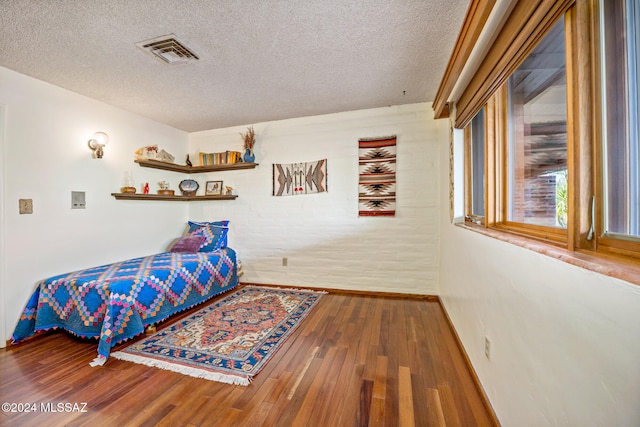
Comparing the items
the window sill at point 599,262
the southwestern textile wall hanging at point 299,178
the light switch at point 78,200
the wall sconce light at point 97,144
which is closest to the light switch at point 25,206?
the light switch at point 78,200

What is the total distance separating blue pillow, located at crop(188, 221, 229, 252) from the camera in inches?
135

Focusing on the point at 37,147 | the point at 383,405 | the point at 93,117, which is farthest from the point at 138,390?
the point at 93,117

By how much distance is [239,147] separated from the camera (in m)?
3.78

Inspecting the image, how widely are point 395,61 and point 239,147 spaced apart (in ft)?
8.30

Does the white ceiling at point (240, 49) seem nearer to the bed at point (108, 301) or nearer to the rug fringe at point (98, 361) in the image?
the bed at point (108, 301)

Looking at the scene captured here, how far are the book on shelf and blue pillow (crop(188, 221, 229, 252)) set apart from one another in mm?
900

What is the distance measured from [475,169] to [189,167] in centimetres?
373

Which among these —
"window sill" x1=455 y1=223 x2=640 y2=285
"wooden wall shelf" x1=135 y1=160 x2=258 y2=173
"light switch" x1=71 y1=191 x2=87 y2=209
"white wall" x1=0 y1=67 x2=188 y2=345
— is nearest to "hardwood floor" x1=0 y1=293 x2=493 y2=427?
"white wall" x1=0 y1=67 x2=188 y2=345

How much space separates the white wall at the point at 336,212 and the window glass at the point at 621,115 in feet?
7.35

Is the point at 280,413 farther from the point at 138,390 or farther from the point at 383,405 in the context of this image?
the point at 138,390

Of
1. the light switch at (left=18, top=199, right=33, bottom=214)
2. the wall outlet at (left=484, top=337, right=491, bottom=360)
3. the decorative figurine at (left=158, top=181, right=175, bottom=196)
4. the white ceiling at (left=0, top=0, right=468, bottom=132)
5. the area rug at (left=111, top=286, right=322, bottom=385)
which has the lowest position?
the area rug at (left=111, top=286, right=322, bottom=385)

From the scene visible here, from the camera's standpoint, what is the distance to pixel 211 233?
11.6ft

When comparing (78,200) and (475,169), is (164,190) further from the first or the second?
(475,169)

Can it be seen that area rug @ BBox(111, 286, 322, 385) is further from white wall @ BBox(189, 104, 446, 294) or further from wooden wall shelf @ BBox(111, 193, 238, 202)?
wooden wall shelf @ BBox(111, 193, 238, 202)
